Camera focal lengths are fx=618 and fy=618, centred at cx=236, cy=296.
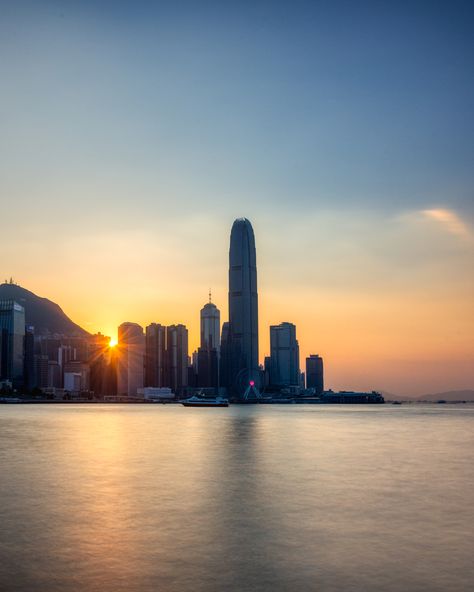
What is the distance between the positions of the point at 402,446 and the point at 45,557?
2554 inches

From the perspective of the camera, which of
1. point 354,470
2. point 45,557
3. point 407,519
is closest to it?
point 45,557

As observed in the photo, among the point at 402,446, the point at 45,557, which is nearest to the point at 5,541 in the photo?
the point at 45,557

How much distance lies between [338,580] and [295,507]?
14914 millimetres

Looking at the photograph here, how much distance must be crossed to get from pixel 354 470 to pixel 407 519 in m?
22.0

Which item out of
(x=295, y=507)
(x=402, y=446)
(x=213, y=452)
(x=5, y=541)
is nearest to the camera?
(x=5, y=541)

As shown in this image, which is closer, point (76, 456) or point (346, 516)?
point (346, 516)

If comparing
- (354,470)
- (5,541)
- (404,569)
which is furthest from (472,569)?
(354,470)

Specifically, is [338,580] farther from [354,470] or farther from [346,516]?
[354,470]

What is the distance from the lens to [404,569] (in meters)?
21.4

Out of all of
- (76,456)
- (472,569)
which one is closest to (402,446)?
(76,456)

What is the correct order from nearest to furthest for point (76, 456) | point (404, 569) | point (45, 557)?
point (404, 569) < point (45, 557) < point (76, 456)

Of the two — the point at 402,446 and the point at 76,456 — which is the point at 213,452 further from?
the point at 402,446

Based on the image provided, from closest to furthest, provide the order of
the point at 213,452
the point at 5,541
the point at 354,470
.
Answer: the point at 5,541 < the point at 354,470 < the point at 213,452

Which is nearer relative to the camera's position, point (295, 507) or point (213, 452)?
point (295, 507)
